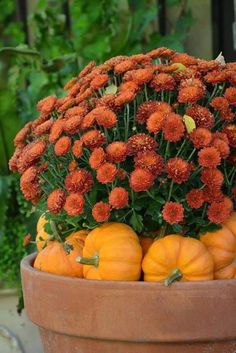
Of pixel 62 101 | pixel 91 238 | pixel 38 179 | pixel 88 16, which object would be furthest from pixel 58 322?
pixel 88 16

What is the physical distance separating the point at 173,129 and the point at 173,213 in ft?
0.55

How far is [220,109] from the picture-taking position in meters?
1.56

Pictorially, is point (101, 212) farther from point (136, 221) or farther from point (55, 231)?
point (55, 231)

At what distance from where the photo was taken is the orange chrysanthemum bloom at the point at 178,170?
1.46 metres

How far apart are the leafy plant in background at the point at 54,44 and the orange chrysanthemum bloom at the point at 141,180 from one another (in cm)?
135

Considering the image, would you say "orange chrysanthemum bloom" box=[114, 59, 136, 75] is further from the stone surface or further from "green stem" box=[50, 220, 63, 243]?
the stone surface

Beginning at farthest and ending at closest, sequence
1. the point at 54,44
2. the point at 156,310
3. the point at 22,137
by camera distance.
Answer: the point at 54,44 → the point at 22,137 → the point at 156,310

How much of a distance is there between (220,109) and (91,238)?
15.2 inches

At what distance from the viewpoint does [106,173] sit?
4.83 ft

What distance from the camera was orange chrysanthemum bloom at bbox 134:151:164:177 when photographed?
1465 mm

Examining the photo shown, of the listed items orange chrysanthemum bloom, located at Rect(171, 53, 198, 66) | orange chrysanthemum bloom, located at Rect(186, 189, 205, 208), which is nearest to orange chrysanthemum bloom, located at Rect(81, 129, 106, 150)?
orange chrysanthemum bloom, located at Rect(186, 189, 205, 208)

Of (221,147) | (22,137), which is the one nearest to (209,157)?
(221,147)

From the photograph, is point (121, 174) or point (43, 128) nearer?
point (121, 174)

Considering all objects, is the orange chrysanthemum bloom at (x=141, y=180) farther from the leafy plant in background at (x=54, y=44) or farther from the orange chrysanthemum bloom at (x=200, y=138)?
the leafy plant in background at (x=54, y=44)
